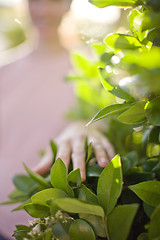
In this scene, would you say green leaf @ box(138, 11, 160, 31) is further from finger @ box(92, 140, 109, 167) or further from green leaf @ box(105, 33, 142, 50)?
finger @ box(92, 140, 109, 167)

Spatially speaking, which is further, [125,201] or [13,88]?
[13,88]

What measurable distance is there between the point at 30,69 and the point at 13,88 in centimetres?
16

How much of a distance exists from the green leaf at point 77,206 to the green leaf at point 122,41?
189mm

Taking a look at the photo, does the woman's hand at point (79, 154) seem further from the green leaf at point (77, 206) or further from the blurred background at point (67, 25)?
the blurred background at point (67, 25)

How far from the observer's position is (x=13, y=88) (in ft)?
4.58

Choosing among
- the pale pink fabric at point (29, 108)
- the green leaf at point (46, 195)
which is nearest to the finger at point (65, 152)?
the green leaf at point (46, 195)

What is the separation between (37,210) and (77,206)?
72mm

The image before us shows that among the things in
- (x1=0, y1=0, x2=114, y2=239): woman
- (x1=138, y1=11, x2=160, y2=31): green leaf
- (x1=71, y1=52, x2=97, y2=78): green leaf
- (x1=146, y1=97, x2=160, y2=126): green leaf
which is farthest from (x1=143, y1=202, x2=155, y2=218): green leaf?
(x1=0, y1=0, x2=114, y2=239): woman

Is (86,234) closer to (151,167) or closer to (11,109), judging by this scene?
(151,167)

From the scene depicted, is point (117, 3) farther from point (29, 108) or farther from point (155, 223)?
point (29, 108)

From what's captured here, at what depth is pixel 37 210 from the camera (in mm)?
323

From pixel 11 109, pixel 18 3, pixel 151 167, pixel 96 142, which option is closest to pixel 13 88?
pixel 11 109

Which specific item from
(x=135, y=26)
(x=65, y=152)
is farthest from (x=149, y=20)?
(x=65, y=152)

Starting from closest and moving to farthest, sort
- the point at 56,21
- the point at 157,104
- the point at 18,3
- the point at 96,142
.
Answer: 1. the point at 157,104
2. the point at 96,142
3. the point at 56,21
4. the point at 18,3
